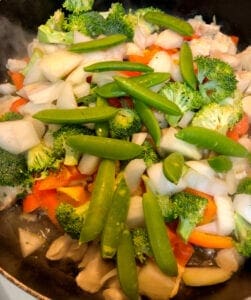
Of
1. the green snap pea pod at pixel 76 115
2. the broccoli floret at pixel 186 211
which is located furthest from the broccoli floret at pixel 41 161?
the broccoli floret at pixel 186 211

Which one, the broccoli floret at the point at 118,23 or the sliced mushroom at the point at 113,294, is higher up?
the broccoli floret at the point at 118,23

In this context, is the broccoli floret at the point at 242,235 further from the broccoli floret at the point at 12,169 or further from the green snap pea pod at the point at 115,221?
the broccoli floret at the point at 12,169

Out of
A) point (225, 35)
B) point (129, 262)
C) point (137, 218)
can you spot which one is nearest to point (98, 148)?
point (137, 218)

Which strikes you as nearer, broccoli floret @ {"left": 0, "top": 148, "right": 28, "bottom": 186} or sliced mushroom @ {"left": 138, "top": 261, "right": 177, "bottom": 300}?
sliced mushroom @ {"left": 138, "top": 261, "right": 177, "bottom": 300}

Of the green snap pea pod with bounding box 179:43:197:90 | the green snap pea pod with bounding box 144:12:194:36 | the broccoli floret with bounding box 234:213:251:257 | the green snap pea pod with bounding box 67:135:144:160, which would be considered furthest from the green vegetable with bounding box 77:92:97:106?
the broccoli floret with bounding box 234:213:251:257

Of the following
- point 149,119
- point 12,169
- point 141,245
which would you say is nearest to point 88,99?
point 149,119

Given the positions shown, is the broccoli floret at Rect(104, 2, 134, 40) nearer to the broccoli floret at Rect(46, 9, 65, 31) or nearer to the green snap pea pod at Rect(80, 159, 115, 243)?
the broccoli floret at Rect(46, 9, 65, 31)
